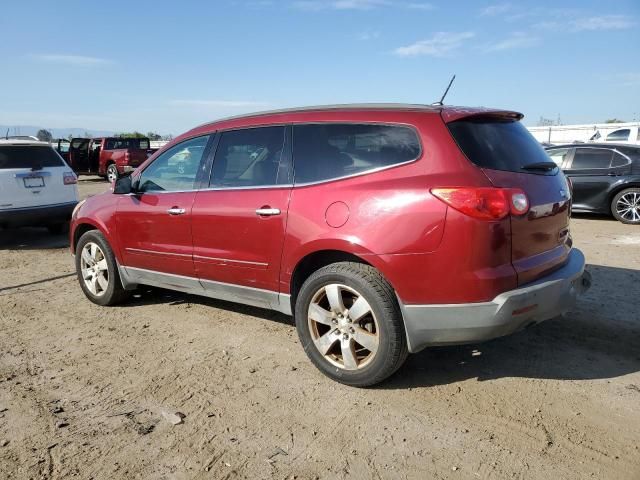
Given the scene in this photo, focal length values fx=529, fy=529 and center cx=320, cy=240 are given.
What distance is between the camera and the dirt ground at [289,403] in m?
2.67

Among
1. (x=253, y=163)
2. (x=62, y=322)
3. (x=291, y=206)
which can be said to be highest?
(x=253, y=163)

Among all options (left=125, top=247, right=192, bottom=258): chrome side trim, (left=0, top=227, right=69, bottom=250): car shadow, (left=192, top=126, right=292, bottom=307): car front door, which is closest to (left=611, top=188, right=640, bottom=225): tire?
(left=192, top=126, right=292, bottom=307): car front door

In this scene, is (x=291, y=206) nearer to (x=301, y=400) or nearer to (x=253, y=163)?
(x=253, y=163)

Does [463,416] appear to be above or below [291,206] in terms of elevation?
below

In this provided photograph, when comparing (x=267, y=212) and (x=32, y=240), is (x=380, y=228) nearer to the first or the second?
(x=267, y=212)

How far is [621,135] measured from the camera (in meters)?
22.4

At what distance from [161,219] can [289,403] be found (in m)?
2.12

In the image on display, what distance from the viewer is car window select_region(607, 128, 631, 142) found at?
21.9 metres

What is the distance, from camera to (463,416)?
3074 mm

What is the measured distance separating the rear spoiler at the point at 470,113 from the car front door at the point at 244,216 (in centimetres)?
114

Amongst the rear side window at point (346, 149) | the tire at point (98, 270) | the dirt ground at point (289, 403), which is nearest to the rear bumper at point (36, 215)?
the tire at point (98, 270)

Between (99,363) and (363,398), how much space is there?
6.61ft

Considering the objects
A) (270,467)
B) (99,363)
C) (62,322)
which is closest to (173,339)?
(99,363)

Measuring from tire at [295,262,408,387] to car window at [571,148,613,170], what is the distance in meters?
8.49
